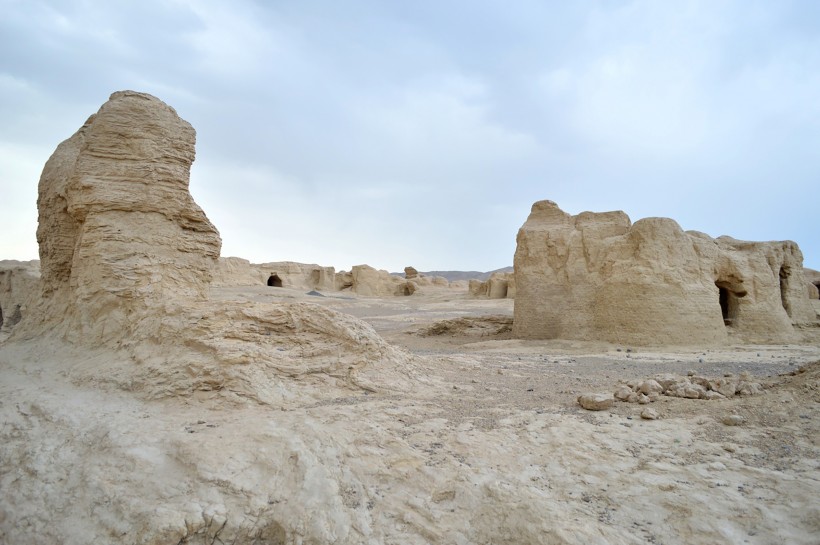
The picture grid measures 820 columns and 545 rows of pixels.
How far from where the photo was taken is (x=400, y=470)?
3.32 metres

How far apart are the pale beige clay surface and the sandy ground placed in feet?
0.05

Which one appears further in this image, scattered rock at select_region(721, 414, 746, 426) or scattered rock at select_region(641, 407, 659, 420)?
scattered rock at select_region(641, 407, 659, 420)

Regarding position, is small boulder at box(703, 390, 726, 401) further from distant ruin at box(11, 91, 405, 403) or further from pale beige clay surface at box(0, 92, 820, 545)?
distant ruin at box(11, 91, 405, 403)

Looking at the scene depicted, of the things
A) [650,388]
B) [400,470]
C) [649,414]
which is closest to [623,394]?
[650,388]

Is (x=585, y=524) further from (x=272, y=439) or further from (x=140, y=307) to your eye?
(x=140, y=307)

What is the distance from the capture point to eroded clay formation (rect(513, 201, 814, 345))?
11.2m

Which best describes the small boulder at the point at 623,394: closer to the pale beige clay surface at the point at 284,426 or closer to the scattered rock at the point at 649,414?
the pale beige clay surface at the point at 284,426

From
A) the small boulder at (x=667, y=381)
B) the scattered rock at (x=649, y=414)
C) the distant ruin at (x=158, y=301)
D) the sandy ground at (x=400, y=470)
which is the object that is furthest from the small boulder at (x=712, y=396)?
the distant ruin at (x=158, y=301)

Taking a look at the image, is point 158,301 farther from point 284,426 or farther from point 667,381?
point 667,381

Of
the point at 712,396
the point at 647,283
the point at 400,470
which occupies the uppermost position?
the point at 647,283

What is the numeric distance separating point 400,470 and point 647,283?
32.3 feet

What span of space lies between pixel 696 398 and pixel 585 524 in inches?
111

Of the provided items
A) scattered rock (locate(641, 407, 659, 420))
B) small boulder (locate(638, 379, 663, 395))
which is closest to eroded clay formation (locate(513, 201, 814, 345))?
small boulder (locate(638, 379, 663, 395))

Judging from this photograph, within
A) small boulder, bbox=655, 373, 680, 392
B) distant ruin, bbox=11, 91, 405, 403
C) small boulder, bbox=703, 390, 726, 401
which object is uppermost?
distant ruin, bbox=11, 91, 405, 403
